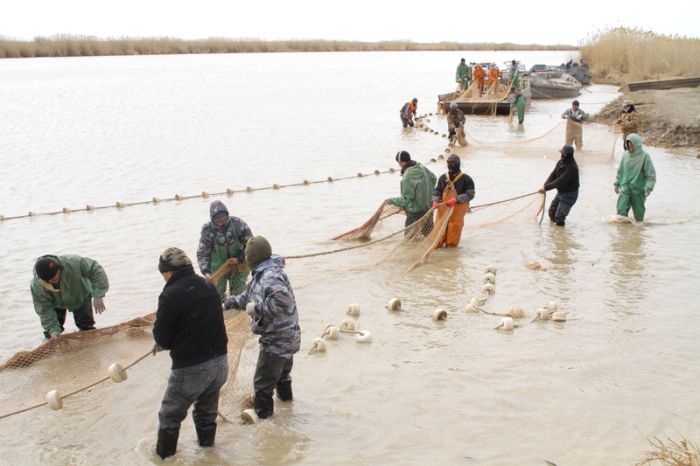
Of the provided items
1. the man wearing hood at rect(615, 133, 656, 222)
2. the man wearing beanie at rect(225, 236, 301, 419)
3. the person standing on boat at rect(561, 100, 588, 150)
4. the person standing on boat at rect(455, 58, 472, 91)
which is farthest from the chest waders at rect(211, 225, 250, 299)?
the person standing on boat at rect(455, 58, 472, 91)

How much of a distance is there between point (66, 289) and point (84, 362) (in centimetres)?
63

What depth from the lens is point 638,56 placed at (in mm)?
35594

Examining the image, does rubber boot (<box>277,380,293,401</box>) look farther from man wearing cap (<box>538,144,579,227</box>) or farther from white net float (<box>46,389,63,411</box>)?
man wearing cap (<box>538,144,579,227</box>)

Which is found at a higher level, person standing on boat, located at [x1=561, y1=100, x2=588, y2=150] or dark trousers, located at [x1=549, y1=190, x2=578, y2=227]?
person standing on boat, located at [x1=561, y1=100, x2=588, y2=150]

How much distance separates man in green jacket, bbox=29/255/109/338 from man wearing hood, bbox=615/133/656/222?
22.7 ft

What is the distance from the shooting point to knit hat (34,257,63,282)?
209 inches

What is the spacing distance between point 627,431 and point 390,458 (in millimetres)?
1562

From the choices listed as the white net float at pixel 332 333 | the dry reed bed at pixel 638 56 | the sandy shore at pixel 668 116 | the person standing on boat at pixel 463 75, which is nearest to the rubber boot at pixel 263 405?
the white net float at pixel 332 333

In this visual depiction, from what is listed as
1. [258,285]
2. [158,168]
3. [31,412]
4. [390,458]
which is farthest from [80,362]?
[158,168]

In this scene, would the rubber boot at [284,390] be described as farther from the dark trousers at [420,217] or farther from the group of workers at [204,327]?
the dark trousers at [420,217]

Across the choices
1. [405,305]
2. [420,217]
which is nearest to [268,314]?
[405,305]

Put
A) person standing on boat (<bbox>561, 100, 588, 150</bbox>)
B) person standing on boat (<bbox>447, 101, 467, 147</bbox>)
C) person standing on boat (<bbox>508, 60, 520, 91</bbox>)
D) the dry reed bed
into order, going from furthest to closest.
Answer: the dry reed bed
person standing on boat (<bbox>508, 60, 520, 91</bbox>)
person standing on boat (<bbox>447, 101, 467, 147</bbox>)
person standing on boat (<bbox>561, 100, 588, 150</bbox>)

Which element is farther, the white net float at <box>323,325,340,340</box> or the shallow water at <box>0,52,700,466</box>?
the white net float at <box>323,325,340,340</box>

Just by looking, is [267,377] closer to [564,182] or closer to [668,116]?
[564,182]
